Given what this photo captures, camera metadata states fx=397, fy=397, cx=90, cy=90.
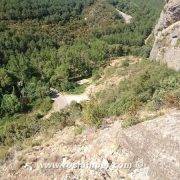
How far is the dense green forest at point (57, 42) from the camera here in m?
92.3

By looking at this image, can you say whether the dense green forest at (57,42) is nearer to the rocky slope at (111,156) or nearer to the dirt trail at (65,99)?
the dirt trail at (65,99)

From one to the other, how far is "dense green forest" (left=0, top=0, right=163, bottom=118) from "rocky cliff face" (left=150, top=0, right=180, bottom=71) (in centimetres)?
1208

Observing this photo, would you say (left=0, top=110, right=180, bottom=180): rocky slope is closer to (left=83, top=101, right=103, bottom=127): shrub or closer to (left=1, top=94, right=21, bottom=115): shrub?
(left=83, top=101, right=103, bottom=127): shrub

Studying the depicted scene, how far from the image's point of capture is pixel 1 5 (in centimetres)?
14988

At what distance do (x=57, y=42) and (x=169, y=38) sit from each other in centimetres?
4904

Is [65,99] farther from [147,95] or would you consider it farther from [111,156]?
[111,156]

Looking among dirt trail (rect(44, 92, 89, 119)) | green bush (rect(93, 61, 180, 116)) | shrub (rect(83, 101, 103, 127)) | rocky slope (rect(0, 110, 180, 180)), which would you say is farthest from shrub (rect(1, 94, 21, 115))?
rocky slope (rect(0, 110, 180, 180))

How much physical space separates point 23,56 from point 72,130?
6808 cm

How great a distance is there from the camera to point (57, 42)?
130000 millimetres

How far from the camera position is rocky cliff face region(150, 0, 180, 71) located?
83.9m

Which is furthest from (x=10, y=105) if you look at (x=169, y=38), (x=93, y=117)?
(x=93, y=117)

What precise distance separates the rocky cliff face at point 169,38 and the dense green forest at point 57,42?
12076mm

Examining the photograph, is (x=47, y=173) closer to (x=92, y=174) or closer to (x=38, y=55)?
(x=92, y=174)

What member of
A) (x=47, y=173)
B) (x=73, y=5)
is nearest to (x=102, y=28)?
(x=73, y=5)
